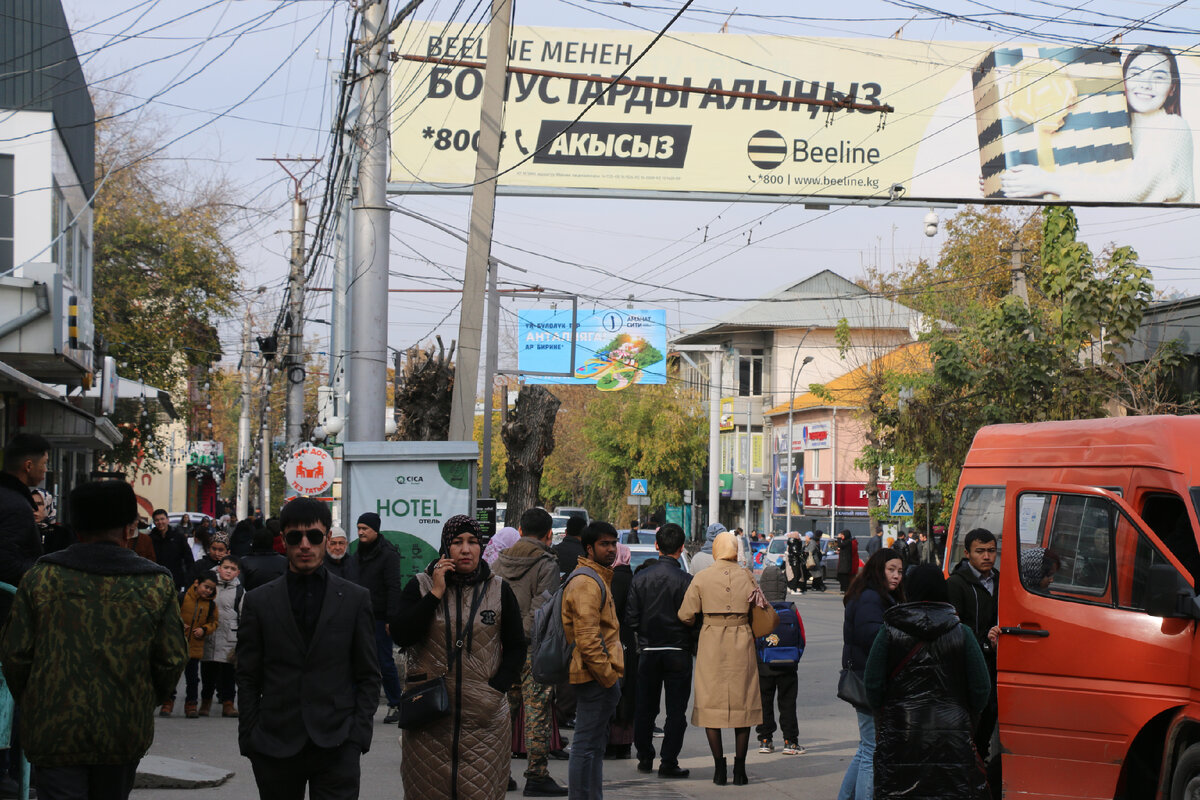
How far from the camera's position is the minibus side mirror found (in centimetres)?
667

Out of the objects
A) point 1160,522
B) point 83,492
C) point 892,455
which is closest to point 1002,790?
point 1160,522

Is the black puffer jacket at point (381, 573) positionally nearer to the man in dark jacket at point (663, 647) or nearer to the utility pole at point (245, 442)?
the man in dark jacket at point (663, 647)

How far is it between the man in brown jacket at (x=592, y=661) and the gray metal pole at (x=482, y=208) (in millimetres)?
6335

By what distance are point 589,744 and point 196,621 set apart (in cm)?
642

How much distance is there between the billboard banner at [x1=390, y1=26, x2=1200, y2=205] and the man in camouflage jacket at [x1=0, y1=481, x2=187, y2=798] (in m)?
20.1

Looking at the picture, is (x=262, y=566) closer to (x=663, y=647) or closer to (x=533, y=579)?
(x=533, y=579)

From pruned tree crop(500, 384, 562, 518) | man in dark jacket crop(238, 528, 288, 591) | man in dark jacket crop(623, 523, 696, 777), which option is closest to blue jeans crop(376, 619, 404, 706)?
man in dark jacket crop(238, 528, 288, 591)

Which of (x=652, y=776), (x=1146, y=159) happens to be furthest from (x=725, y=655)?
(x=1146, y=159)

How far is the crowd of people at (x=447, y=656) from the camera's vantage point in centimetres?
496

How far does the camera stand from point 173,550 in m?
14.9

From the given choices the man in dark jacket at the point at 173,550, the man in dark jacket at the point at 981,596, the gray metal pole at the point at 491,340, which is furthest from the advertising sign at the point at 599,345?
the man in dark jacket at the point at 981,596

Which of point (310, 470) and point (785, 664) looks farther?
point (310, 470)

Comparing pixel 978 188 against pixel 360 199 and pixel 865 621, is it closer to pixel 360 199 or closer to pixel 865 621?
pixel 360 199

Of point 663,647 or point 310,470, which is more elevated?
point 310,470
